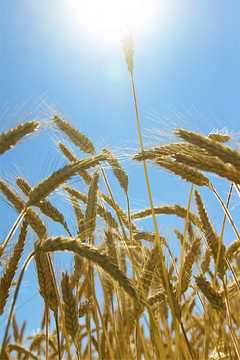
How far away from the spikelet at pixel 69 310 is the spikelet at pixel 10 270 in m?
0.36

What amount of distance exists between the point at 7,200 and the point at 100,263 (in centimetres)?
145

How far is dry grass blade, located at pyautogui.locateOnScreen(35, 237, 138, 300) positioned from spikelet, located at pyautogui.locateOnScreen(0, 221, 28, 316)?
508 mm

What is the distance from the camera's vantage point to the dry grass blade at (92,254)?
130 cm

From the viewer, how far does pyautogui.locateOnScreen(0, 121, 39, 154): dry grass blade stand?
1773mm

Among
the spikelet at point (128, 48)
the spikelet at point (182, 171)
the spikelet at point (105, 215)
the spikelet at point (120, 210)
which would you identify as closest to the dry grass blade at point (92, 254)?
the spikelet at point (182, 171)

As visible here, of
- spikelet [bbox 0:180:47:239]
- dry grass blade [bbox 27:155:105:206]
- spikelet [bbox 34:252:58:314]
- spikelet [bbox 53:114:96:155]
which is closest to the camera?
dry grass blade [bbox 27:155:105:206]

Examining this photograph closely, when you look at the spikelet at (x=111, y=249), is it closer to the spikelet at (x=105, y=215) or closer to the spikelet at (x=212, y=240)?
the spikelet at (x=105, y=215)

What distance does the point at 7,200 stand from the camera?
254cm

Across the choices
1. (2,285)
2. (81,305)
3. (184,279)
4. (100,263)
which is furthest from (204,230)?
(2,285)

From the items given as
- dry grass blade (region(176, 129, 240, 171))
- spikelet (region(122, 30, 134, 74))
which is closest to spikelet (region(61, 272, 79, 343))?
dry grass blade (region(176, 129, 240, 171))

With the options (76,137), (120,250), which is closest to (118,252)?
(120,250)

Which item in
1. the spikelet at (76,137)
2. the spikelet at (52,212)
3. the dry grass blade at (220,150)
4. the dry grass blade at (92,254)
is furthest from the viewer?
the spikelet at (76,137)

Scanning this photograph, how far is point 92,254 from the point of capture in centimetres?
139

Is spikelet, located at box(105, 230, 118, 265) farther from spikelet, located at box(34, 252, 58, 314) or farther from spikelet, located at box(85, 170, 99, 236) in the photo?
spikelet, located at box(34, 252, 58, 314)
